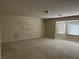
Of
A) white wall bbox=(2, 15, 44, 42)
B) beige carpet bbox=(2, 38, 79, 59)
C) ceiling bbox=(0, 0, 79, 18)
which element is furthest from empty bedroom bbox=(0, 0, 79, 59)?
ceiling bbox=(0, 0, 79, 18)

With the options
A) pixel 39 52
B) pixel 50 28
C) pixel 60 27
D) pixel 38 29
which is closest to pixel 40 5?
pixel 39 52

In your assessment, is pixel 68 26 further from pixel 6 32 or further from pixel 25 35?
pixel 6 32

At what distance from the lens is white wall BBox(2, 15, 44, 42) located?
6.24 metres

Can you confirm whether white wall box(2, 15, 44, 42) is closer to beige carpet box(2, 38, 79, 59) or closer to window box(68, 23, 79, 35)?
beige carpet box(2, 38, 79, 59)

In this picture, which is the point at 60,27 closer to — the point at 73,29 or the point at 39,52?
the point at 73,29

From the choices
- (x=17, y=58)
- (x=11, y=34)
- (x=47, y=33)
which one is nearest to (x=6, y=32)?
(x=11, y=34)

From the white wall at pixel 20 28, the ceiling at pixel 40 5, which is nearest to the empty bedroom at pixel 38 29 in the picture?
the white wall at pixel 20 28

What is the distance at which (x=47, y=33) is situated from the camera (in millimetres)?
8922

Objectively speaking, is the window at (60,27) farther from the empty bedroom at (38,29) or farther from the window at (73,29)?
the window at (73,29)

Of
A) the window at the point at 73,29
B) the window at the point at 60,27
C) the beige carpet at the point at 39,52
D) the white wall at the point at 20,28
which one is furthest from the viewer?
the window at the point at 60,27

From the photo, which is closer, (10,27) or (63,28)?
(10,27)

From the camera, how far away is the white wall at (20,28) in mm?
6238

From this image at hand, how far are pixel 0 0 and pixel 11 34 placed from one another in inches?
155

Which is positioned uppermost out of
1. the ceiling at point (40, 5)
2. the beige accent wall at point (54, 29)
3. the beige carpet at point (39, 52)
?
the ceiling at point (40, 5)
